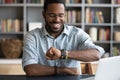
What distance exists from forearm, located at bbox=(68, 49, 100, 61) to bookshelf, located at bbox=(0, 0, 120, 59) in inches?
91.7

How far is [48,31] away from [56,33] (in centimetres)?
7

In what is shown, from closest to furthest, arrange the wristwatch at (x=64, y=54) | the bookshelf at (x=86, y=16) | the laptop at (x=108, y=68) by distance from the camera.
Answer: the laptop at (x=108, y=68)
the wristwatch at (x=64, y=54)
the bookshelf at (x=86, y=16)

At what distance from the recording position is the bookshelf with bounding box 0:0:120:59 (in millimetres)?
4473

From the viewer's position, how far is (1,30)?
177 inches

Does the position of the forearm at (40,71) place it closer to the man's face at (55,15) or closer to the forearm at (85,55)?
the forearm at (85,55)

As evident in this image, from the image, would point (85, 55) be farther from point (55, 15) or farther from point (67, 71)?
point (55, 15)

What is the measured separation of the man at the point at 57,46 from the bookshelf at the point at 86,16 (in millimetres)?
2155

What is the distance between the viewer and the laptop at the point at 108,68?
1.44 meters

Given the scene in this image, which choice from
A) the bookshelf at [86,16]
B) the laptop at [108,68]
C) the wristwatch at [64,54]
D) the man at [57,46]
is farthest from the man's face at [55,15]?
the bookshelf at [86,16]

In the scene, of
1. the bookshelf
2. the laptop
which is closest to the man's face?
the laptop

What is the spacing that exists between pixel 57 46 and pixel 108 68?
3.11 ft

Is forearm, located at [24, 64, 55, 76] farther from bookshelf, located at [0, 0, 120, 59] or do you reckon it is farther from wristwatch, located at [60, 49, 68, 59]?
bookshelf, located at [0, 0, 120, 59]

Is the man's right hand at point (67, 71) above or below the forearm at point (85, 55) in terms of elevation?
below

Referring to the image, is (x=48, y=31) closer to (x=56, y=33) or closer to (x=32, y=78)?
(x=56, y=33)
